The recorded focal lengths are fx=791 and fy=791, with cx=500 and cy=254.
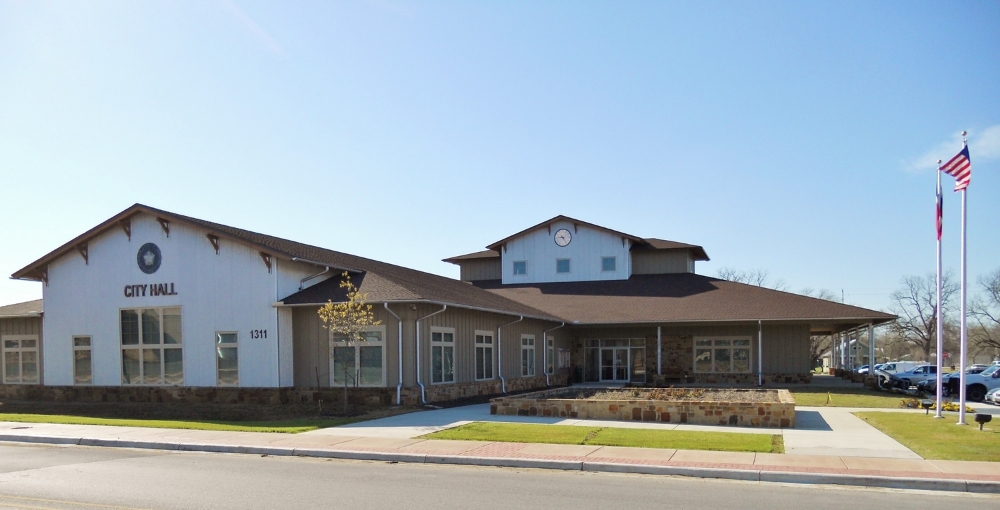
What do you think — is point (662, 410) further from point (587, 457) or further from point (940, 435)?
point (587, 457)

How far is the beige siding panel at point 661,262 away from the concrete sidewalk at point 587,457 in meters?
28.3

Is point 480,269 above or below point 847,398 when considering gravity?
above

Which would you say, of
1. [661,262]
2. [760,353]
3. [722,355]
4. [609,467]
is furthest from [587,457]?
[661,262]

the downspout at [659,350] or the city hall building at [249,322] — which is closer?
the city hall building at [249,322]

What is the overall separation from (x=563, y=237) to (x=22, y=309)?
25.1m

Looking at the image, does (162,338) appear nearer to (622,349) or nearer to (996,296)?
(622,349)

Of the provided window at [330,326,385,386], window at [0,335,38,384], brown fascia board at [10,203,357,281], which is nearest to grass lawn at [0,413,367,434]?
window at [330,326,385,386]

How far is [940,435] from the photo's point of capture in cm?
1625

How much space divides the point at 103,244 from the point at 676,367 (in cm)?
2463

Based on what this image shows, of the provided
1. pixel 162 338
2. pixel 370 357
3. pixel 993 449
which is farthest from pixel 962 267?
pixel 162 338

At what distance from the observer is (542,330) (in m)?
35.0

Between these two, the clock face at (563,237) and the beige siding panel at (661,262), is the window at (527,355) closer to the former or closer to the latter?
the clock face at (563,237)

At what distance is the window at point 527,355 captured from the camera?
32250mm

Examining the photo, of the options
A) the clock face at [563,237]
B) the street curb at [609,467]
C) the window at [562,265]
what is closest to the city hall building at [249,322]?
the street curb at [609,467]
